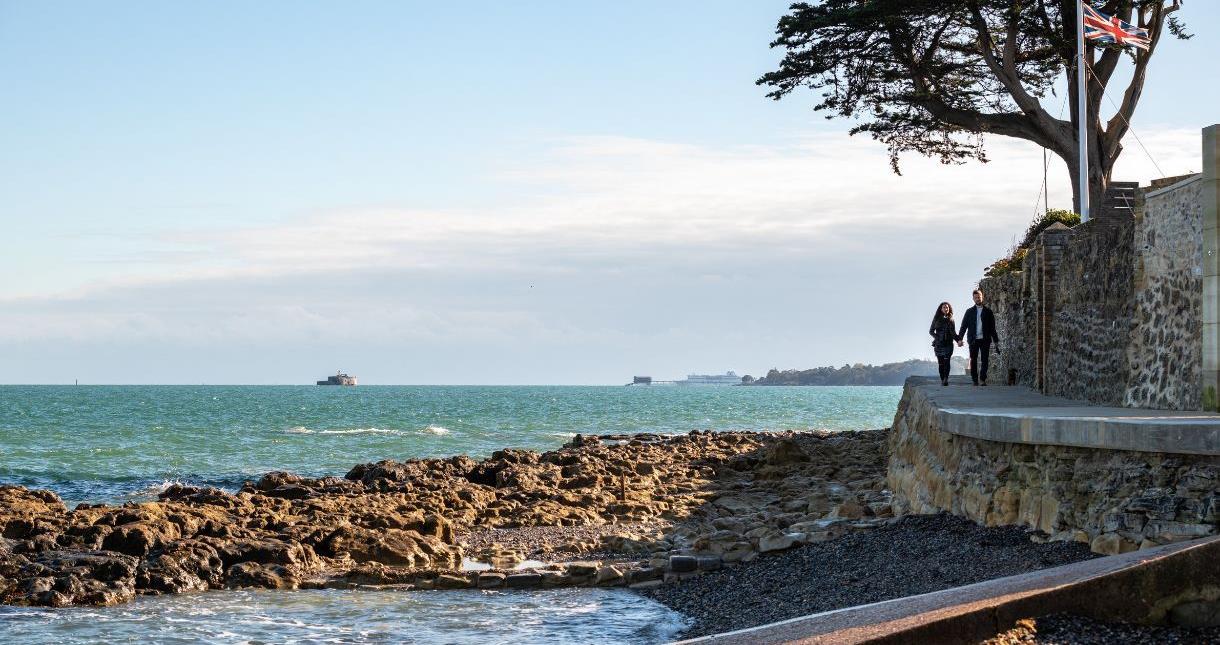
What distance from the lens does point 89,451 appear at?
119 feet

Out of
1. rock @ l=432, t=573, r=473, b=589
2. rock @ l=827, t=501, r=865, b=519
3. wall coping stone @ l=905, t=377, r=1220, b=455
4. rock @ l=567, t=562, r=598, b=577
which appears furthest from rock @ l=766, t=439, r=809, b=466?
rock @ l=432, t=573, r=473, b=589

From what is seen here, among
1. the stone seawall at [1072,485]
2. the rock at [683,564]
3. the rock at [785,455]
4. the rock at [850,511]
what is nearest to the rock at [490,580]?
the rock at [683,564]

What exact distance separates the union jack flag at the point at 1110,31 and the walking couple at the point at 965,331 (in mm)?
5712

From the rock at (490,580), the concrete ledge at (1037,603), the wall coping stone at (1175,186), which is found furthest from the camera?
the rock at (490,580)

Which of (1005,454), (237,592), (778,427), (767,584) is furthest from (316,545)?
(778,427)

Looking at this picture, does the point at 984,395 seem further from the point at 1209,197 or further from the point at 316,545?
the point at 316,545

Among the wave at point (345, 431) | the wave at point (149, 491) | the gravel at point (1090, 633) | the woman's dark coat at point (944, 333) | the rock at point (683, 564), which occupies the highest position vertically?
the woman's dark coat at point (944, 333)

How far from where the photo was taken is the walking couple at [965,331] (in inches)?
731

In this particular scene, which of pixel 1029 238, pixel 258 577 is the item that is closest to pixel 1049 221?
pixel 1029 238

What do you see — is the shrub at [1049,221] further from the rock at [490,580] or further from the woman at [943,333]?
the rock at [490,580]

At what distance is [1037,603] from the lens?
6184 mm

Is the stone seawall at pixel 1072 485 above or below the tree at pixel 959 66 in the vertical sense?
below

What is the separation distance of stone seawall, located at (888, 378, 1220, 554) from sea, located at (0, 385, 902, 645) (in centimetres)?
305

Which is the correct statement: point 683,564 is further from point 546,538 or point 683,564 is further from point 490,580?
point 546,538
